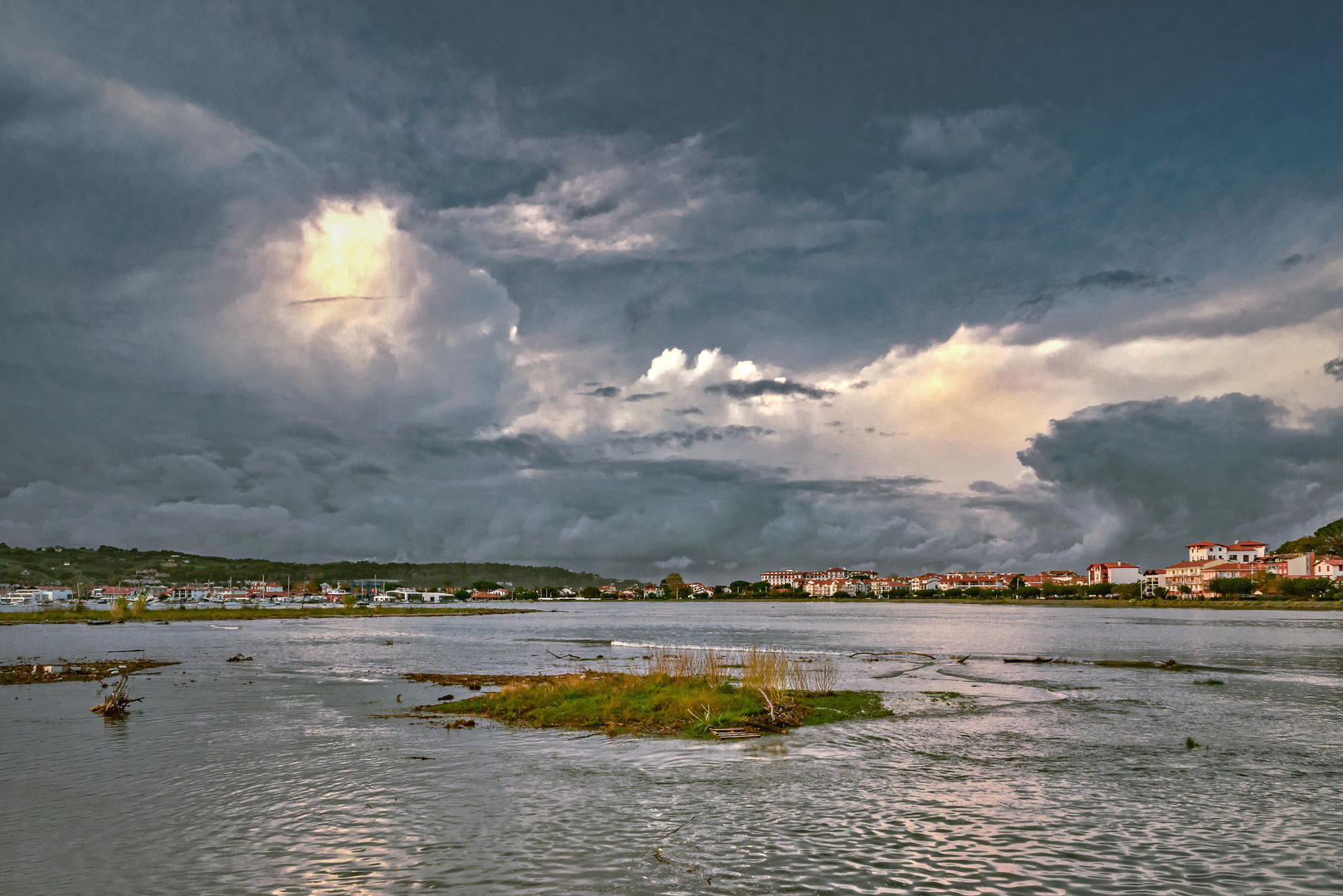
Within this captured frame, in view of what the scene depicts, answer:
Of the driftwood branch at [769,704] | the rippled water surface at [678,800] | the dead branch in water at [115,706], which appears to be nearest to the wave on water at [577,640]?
the rippled water surface at [678,800]

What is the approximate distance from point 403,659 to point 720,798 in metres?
43.9

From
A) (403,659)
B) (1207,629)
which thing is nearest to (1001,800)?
(403,659)

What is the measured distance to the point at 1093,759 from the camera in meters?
22.7

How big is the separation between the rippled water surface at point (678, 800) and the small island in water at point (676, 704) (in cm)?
129

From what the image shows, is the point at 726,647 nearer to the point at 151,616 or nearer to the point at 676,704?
the point at 676,704

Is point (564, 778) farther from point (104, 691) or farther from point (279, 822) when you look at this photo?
point (104, 691)

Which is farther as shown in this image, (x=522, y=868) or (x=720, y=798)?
(x=720, y=798)

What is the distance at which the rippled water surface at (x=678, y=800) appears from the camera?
1352 centimetres

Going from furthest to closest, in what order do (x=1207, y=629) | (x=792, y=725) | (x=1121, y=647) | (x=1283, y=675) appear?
1. (x=1207, y=629)
2. (x=1121, y=647)
3. (x=1283, y=675)
4. (x=792, y=725)

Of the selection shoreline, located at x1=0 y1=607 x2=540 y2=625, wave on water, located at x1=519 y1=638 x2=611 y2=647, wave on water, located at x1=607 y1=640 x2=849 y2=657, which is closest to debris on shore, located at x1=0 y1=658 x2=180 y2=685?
wave on water, located at x1=607 y1=640 x2=849 y2=657

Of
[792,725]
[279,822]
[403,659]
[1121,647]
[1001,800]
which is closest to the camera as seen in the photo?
[279,822]

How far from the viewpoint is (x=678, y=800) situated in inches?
713

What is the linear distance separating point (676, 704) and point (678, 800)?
1068cm

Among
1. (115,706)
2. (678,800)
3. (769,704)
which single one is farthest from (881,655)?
(115,706)
